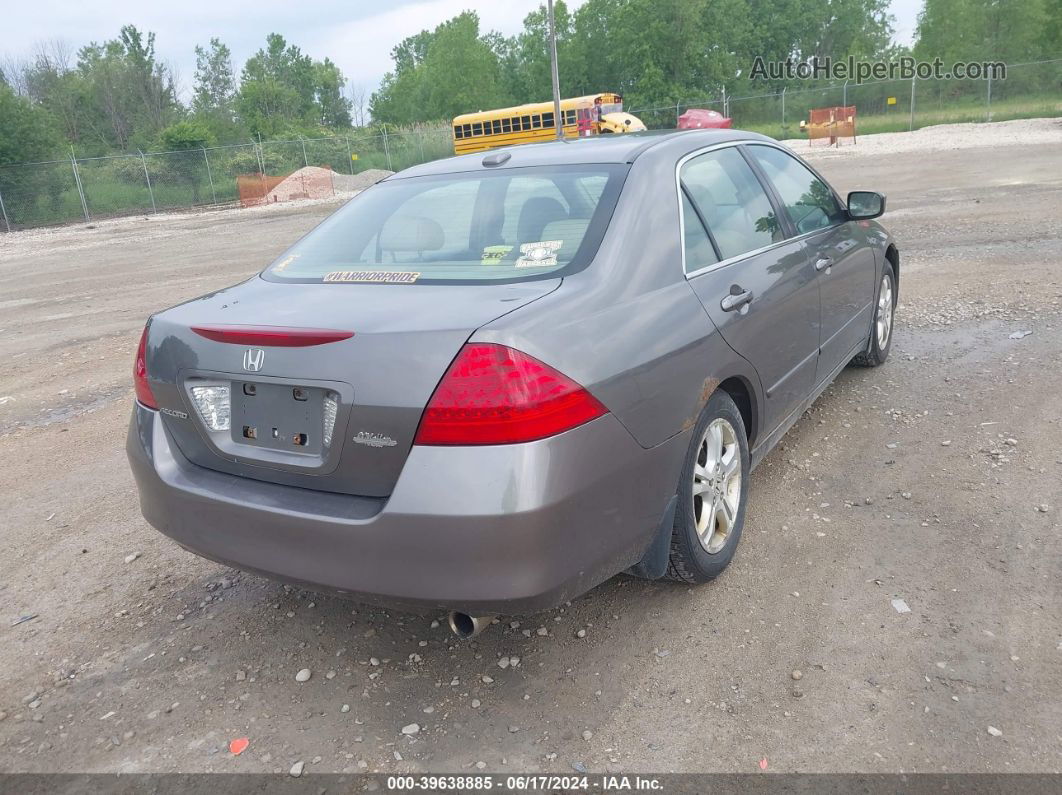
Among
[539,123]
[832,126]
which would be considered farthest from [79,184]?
[832,126]

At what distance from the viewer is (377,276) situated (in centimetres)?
290

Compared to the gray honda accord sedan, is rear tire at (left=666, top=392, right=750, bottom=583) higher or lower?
lower

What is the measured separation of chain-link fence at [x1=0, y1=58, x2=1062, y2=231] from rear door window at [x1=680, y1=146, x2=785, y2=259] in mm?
33543

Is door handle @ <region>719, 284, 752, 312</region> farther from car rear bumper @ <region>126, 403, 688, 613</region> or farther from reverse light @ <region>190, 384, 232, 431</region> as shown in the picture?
reverse light @ <region>190, 384, 232, 431</region>

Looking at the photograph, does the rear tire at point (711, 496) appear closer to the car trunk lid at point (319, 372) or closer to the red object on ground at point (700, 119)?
the car trunk lid at point (319, 372)

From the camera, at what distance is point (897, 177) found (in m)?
19.1

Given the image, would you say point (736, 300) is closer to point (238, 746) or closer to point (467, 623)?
point (467, 623)

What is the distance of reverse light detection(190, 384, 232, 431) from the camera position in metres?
2.56

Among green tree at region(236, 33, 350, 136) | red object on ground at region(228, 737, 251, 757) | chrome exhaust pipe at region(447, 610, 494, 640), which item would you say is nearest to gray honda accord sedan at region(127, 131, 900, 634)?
chrome exhaust pipe at region(447, 610, 494, 640)

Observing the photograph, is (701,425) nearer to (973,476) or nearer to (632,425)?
(632,425)

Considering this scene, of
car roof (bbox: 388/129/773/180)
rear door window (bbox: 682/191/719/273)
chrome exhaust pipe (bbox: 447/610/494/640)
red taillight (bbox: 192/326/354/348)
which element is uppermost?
car roof (bbox: 388/129/773/180)

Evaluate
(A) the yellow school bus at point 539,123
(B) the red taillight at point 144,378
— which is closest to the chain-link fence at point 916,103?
(A) the yellow school bus at point 539,123

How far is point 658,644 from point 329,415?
1.38 meters

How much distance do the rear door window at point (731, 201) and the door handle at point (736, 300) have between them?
0.57ft
